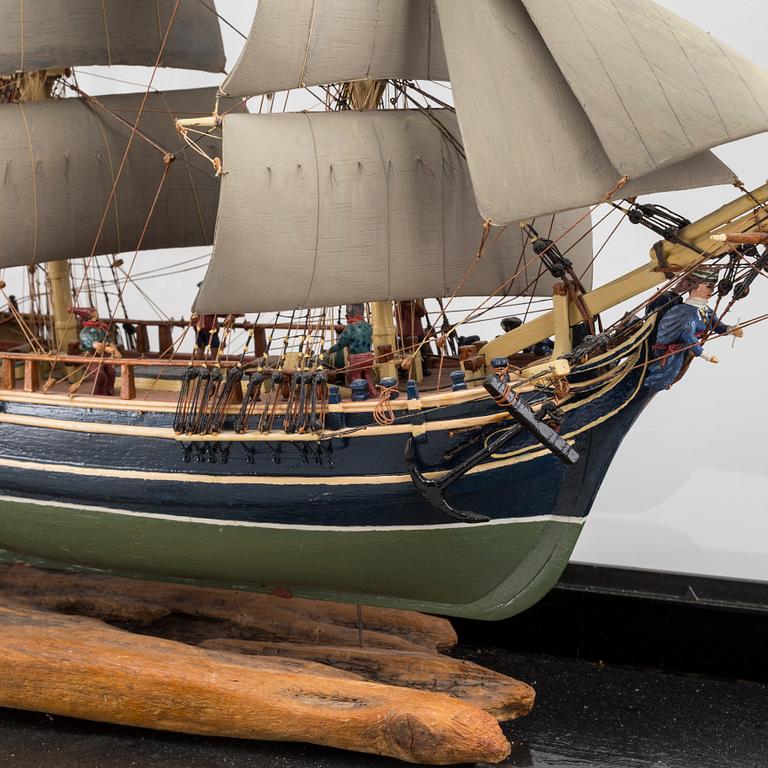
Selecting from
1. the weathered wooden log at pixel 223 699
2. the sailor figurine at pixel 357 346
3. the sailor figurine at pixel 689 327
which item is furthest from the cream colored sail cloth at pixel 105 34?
the sailor figurine at pixel 689 327

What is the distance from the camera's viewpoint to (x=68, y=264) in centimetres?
818

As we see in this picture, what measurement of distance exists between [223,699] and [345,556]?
93cm

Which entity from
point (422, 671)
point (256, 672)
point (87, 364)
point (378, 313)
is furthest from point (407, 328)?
point (256, 672)

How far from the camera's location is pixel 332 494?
6.08 metres

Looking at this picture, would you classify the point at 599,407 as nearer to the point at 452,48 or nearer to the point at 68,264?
the point at 452,48

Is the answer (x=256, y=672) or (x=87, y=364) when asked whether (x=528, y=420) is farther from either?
(x=87, y=364)

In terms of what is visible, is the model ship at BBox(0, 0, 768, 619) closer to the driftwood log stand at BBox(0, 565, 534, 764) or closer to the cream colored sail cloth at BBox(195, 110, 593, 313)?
the cream colored sail cloth at BBox(195, 110, 593, 313)

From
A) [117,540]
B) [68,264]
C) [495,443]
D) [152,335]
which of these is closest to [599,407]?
[495,443]

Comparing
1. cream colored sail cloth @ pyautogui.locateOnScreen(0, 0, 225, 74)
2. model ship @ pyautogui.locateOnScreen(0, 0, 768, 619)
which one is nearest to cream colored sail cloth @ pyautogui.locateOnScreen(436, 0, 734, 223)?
model ship @ pyautogui.locateOnScreen(0, 0, 768, 619)

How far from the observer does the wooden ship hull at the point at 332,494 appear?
5867mm

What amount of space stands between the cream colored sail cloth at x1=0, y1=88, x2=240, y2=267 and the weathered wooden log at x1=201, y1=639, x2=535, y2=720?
2.73 m

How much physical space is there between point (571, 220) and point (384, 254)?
3.70ft

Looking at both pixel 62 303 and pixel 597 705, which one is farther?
pixel 62 303

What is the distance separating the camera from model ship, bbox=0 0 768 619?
5.43 metres
